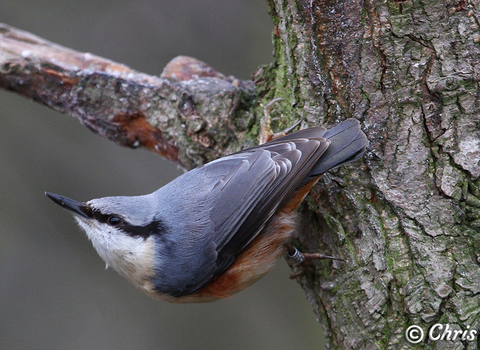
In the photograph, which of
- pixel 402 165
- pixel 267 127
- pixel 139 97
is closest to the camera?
pixel 402 165

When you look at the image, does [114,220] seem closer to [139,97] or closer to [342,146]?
[139,97]

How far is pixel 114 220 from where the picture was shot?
2396 mm

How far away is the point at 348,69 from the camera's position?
2088 mm

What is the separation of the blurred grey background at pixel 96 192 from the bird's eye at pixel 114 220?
101 inches

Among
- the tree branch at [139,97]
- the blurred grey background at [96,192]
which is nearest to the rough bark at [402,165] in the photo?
the tree branch at [139,97]

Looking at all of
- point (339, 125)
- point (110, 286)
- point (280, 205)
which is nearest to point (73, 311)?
point (110, 286)

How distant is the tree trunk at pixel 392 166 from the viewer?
1.89m

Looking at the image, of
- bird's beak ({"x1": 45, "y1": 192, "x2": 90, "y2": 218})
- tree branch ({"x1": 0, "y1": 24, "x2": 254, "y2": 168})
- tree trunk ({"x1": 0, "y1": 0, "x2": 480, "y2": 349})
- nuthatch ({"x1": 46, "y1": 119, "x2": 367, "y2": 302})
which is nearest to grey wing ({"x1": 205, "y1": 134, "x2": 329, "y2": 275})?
nuthatch ({"x1": 46, "y1": 119, "x2": 367, "y2": 302})

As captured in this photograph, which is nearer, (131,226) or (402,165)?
(402,165)

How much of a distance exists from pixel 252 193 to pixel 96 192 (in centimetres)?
305

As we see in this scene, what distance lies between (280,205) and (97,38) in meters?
3.74

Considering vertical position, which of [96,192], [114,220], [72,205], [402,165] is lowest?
[402,165]

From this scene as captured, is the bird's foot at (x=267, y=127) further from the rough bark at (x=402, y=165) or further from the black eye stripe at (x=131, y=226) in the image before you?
the black eye stripe at (x=131, y=226)

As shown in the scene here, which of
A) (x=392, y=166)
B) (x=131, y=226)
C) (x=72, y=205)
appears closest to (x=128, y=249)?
(x=131, y=226)
